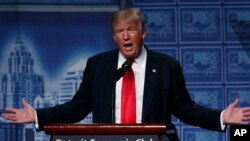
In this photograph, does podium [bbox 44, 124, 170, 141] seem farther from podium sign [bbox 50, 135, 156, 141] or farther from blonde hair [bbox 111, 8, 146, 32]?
blonde hair [bbox 111, 8, 146, 32]

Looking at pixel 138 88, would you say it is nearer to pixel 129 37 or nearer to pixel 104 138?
pixel 129 37

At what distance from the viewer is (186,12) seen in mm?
4125

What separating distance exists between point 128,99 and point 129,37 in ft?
0.75

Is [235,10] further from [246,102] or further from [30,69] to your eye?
[30,69]

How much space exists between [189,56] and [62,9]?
914 mm

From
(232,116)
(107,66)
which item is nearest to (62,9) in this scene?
(107,66)

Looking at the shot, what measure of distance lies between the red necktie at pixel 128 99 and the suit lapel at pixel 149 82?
0.04 meters

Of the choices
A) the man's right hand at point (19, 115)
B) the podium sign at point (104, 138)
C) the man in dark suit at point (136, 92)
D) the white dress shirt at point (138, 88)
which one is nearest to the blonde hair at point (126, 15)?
the man in dark suit at point (136, 92)

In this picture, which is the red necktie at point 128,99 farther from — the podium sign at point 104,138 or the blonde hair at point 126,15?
the podium sign at point 104,138

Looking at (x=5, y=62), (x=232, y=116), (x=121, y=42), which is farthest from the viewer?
(x=5, y=62)

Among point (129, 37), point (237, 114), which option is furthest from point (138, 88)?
point (237, 114)

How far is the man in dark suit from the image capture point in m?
2.14

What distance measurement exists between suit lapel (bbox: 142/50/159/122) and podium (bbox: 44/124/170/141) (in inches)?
15.8

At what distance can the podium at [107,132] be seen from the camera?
5.65ft
